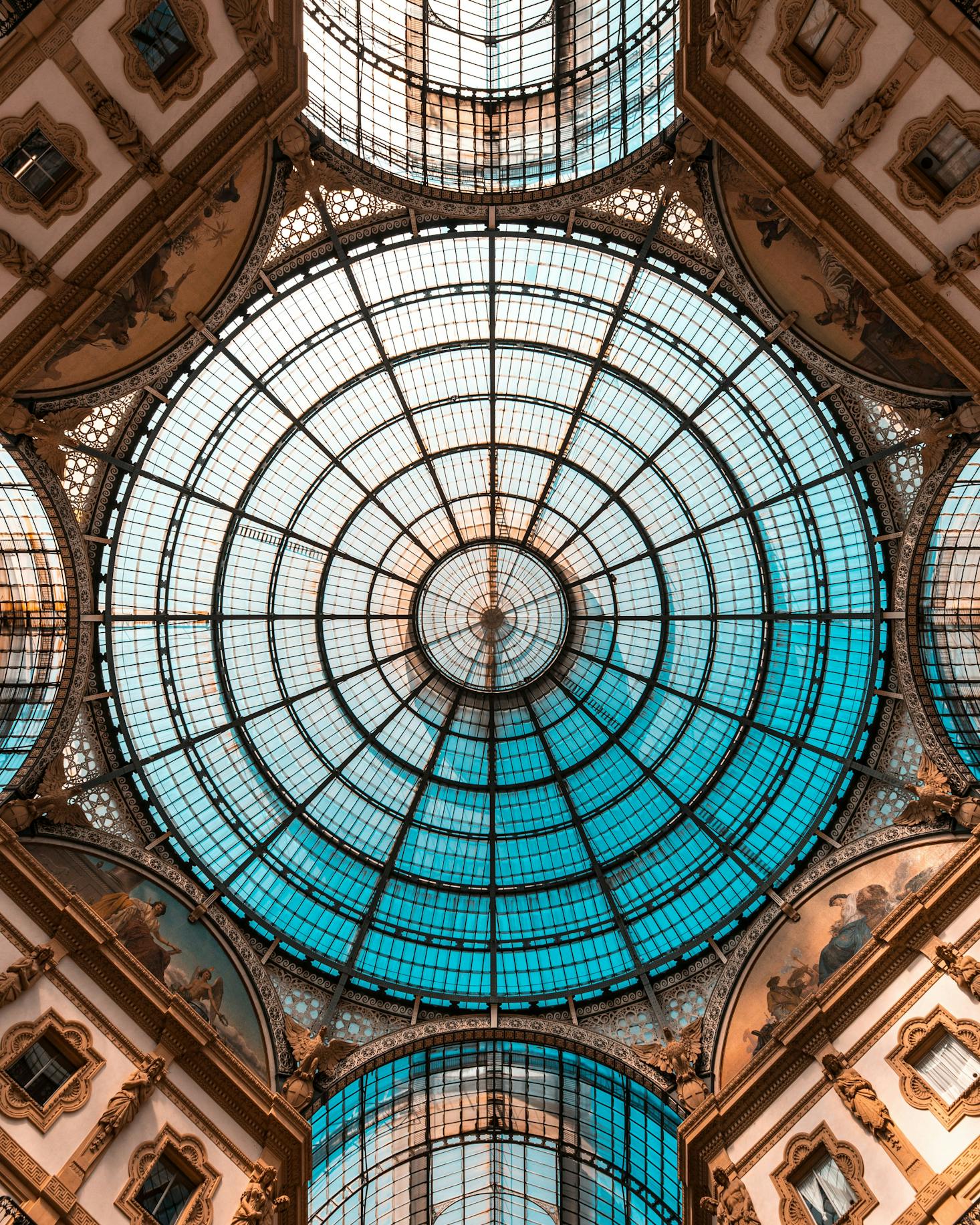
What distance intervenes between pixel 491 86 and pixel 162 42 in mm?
10980

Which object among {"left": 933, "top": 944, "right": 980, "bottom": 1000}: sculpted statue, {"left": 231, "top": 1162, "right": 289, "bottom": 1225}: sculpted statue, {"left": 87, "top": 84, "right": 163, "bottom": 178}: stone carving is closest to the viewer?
{"left": 87, "top": 84, "right": 163, "bottom": 178}: stone carving

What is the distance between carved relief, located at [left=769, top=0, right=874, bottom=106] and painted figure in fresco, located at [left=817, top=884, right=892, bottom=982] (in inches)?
736

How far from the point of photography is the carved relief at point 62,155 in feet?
58.4

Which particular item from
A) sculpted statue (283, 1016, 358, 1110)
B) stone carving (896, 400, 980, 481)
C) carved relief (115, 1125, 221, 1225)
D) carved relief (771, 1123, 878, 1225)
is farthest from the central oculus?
carved relief (115, 1125, 221, 1225)

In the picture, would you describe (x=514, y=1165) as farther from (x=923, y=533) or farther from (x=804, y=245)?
(x=804, y=245)

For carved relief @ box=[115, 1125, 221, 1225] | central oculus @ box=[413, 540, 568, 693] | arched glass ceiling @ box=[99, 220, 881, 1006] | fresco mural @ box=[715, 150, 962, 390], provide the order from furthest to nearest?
central oculus @ box=[413, 540, 568, 693], arched glass ceiling @ box=[99, 220, 881, 1006], fresco mural @ box=[715, 150, 962, 390], carved relief @ box=[115, 1125, 221, 1225]

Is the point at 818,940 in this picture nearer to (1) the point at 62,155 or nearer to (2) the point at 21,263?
(2) the point at 21,263

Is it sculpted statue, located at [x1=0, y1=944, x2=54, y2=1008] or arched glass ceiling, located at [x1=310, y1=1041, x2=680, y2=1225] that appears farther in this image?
arched glass ceiling, located at [x1=310, y1=1041, x2=680, y2=1225]

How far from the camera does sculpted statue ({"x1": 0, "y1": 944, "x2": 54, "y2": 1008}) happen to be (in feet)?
69.4

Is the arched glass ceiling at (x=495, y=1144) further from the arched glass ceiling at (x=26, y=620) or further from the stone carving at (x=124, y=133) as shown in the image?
the stone carving at (x=124, y=133)

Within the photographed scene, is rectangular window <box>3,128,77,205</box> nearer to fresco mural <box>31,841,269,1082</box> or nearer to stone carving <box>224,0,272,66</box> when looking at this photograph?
stone carving <box>224,0,272,66</box>

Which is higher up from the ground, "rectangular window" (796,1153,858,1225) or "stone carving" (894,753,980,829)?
"stone carving" (894,753,980,829)

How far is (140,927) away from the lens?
87.6ft

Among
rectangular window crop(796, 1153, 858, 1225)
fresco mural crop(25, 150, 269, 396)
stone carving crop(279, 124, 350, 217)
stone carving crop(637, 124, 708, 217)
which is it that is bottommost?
rectangular window crop(796, 1153, 858, 1225)
